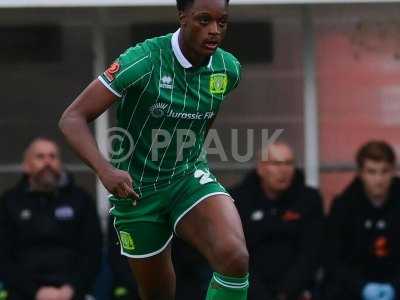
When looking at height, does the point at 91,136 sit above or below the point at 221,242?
above

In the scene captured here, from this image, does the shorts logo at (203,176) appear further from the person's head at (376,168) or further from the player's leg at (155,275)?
the person's head at (376,168)

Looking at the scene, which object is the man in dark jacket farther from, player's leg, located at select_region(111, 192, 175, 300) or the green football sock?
the green football sock

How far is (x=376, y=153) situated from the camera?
934 centimetres

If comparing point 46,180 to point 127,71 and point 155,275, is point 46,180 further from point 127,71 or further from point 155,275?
point 127,71

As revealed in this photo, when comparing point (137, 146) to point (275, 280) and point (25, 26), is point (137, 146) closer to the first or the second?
point (275, 280)

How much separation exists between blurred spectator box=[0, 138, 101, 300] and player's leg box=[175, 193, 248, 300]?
2.30m

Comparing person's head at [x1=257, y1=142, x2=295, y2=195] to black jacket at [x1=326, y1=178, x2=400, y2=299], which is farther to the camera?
person's head at [x1=257, y1=142, x2=295, y2=195]

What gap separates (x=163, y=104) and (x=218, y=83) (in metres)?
0.31

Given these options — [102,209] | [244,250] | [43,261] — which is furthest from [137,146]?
[102,209]

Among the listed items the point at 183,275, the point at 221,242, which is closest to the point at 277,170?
the point at 183,275

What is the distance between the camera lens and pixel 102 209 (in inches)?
402

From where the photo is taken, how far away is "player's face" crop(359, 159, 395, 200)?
9.29m

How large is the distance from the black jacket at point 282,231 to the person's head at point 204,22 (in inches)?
99.3

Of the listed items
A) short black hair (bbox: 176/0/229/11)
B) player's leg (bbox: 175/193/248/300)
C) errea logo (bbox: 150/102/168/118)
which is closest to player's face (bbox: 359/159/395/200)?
player's leg (bbox: 175/193/248/300)
